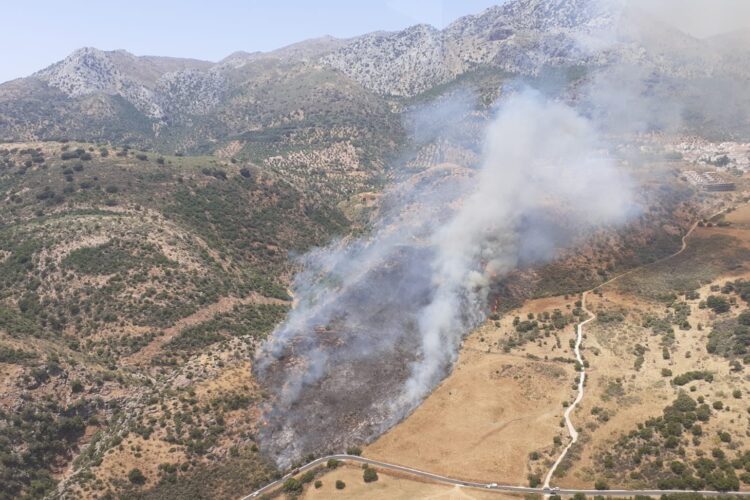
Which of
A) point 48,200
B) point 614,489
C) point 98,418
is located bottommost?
point 614,489

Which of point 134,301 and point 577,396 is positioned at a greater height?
point 134,301

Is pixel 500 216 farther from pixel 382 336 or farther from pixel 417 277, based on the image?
pixel 382 336

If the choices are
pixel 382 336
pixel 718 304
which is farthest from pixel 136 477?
pixel 718 304

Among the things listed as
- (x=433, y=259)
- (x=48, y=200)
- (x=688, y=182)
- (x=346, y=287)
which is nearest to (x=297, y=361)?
(x=346, y=287)

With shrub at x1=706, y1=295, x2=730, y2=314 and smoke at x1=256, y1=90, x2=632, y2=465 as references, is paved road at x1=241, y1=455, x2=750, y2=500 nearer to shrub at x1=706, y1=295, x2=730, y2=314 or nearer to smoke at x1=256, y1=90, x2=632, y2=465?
smoke at x1=256, y1=90, x2=632, y2=465

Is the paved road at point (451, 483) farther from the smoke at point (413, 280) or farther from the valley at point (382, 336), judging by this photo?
the smoke at point (413, 280)

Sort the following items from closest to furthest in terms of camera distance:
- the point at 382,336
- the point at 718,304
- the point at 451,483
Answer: the point at 451,483, the point at 718,304, the point at 382,336

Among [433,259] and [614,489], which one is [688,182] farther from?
[614,489]

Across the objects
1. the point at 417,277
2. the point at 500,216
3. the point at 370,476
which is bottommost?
the point at 370,476
